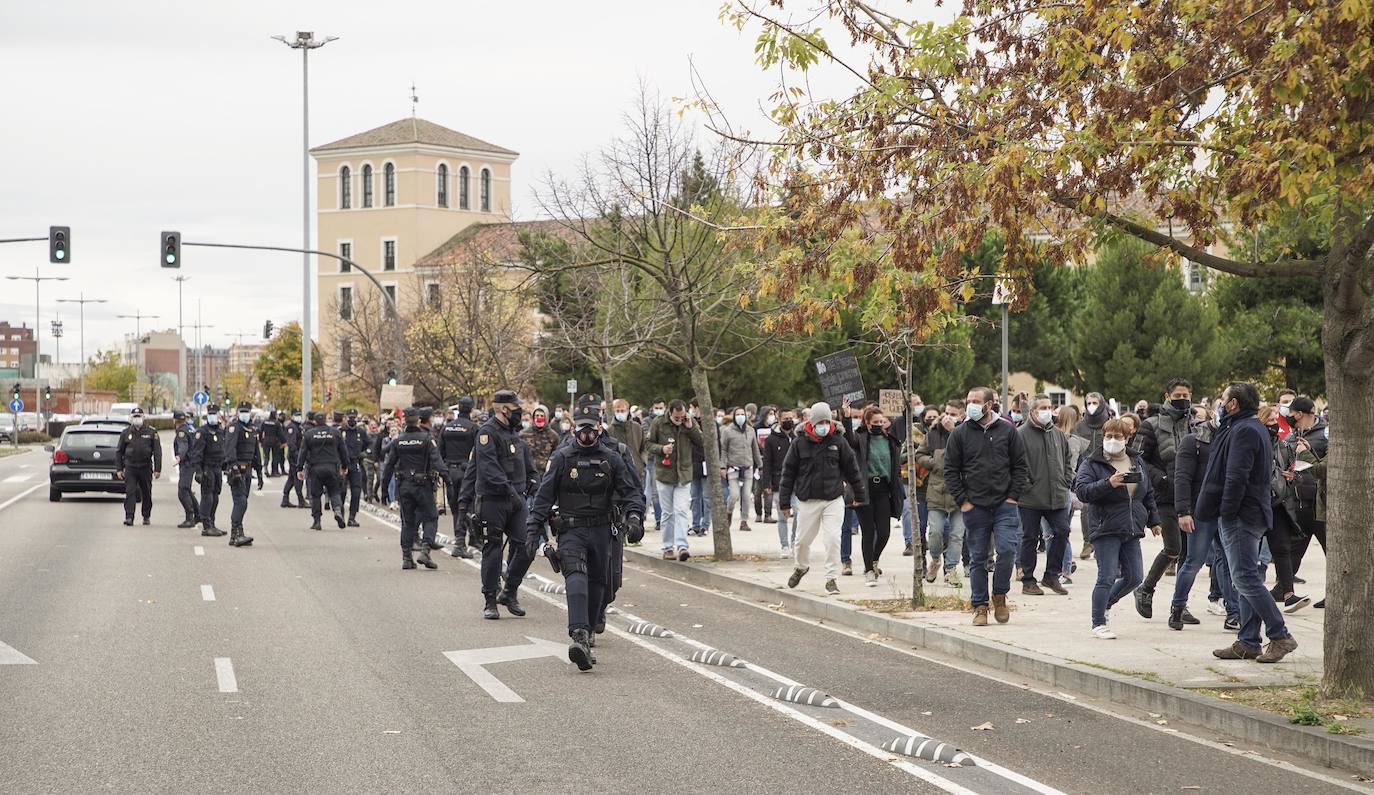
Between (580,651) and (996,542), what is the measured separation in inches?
147

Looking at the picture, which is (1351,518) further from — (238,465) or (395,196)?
(395,196)

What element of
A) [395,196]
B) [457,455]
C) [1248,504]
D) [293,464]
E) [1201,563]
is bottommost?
[293,464]

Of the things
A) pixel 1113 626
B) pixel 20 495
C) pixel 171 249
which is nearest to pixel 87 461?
pixel 20 495

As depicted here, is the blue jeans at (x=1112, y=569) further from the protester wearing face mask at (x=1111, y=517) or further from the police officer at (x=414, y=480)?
the police officer at (x=414, y=480)

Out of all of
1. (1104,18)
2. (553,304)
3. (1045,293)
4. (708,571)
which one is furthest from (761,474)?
(1045,293)

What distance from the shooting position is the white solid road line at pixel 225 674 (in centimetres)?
944

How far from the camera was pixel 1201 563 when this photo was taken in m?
11.3

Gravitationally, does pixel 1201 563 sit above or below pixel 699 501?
above

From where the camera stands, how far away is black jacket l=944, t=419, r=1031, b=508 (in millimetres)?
11898

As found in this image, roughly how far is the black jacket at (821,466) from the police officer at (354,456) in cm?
1097

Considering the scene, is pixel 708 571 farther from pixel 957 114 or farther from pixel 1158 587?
pixel 957 114

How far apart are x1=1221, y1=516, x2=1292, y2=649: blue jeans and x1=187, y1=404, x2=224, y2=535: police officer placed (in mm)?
15901

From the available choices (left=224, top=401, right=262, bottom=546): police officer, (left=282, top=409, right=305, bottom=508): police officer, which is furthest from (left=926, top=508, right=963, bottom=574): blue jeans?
(left=282, top=409, right=305, bottom=508): police officer

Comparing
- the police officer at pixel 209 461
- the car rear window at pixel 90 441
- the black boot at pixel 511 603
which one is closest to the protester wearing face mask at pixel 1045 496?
the black boot at pixel 511 603
